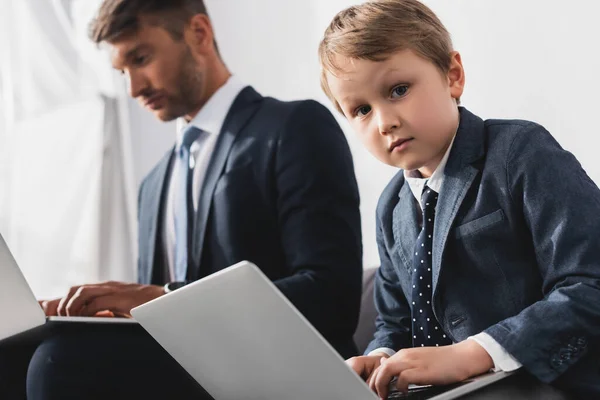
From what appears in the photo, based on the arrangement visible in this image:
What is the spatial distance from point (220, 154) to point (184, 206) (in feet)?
0.45

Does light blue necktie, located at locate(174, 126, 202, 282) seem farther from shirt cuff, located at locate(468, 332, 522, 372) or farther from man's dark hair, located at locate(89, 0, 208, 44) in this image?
shirt cuff, located at locate(468, 332, 522, 372)

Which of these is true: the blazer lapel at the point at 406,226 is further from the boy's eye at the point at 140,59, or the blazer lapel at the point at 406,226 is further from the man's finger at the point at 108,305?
the boy's eye at the point at 140,59

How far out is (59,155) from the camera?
2768 millimetres

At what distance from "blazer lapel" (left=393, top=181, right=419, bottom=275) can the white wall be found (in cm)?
65

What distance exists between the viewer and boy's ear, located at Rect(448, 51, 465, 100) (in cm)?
115

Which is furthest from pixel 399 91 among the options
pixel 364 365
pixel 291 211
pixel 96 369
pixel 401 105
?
pixel 96 369

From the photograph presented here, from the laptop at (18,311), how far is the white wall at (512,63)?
3.30ft

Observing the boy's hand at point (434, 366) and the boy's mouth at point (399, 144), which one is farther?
the boy's mouth at point (399, 144)

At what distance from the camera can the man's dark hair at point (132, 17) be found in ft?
5.77

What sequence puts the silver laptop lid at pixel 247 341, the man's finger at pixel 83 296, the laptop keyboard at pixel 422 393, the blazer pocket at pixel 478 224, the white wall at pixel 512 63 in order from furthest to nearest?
1. the white wall at pixel 512 63
2. the man's finger at pixel 83 296
3. the blazer pocket at pixel 478 224
4. the laptop keyboard at pixel 422 393
5. the silver laptop lid at pixel 247 341

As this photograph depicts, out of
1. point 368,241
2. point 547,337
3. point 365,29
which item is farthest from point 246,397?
point 368,241

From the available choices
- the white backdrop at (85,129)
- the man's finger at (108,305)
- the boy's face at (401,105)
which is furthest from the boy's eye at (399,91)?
the white backdrop at (85,129)

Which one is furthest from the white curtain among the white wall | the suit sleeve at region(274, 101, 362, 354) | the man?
the suit sleeve at region(274, 101, 362, 354)

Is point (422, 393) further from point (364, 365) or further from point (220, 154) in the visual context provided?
point (220, 154)
